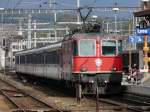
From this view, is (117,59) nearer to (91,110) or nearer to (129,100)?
(129,100)

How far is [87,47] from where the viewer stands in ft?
80.7

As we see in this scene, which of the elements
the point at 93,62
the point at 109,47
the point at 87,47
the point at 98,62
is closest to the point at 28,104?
the point at 93,62

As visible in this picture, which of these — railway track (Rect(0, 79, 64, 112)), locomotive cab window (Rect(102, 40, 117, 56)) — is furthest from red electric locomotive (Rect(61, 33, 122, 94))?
railway track (Rect(0, 79, 64, 112))

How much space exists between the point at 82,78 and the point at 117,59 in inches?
74.7

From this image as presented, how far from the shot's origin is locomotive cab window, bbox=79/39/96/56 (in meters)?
24.5

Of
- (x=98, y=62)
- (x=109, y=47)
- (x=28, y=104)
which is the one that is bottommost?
(x=28, y=104)

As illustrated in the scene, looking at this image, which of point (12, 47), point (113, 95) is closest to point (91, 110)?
point (113, 95)

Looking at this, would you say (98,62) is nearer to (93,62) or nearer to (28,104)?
(93,62)

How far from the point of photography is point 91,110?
18.5 meters

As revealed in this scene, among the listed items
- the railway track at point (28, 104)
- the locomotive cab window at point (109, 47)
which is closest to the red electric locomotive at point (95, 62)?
the locomotive cab window at point (109, 47)

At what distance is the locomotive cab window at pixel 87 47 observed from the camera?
24.5 metres

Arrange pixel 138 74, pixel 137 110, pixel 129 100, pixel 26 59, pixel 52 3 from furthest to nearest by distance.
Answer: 1. pixel 52 3
2. pixel 26 59
3. pixel 138 74
4. pixel 129 100
5. pixel 137 110

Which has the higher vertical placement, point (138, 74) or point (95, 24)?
point (95, 24)

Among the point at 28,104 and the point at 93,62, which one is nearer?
the point at 28,104
